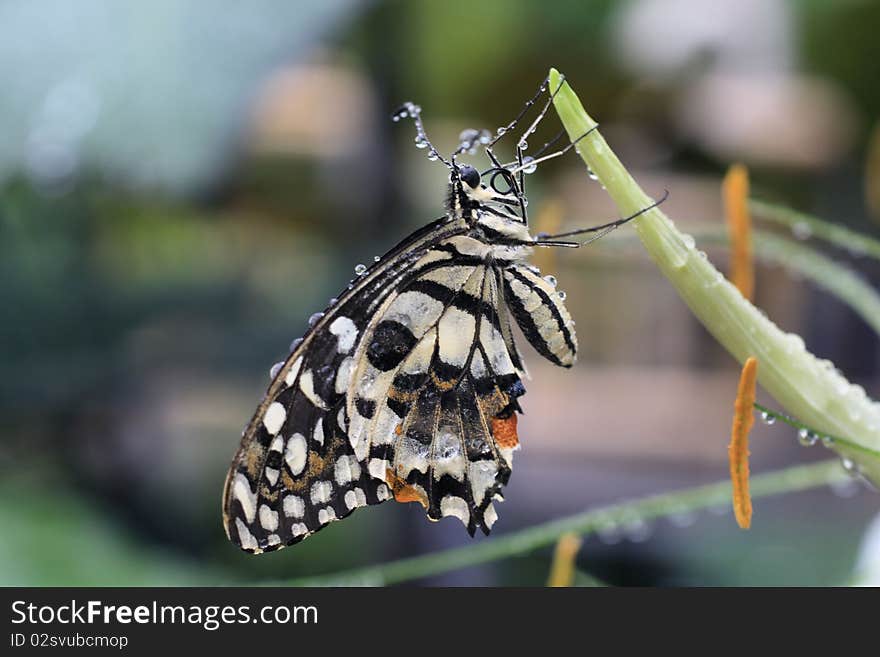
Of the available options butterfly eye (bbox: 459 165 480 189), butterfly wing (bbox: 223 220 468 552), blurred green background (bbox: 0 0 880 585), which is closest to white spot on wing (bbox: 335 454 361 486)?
butterfly wing (bbox: 223 220 468 552)

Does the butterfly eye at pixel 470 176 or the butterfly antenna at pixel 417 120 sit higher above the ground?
the butterfly antenna at pixel 417 120

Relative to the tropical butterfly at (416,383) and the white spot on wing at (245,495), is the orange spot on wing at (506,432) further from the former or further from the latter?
the white spot on wing at (245,495)

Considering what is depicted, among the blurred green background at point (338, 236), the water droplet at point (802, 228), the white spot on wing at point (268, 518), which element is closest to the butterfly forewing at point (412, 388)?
the white spot on wing at point (268, 518)

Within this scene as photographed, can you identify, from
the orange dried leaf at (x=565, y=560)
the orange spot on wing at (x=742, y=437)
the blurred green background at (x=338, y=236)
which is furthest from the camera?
the blurred green background at (x=338, y=236)

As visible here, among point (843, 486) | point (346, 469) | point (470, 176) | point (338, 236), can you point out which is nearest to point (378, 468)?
point (346, 469)

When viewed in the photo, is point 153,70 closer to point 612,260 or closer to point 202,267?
point 202,267

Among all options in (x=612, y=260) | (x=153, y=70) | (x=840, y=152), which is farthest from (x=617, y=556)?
(x=840, y=152)

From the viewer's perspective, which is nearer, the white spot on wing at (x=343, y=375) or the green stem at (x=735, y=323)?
the green stem at (x=735, y=323)
